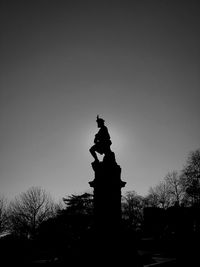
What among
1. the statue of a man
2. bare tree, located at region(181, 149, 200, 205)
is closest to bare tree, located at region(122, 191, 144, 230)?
bare tree, located at region(181, 149, 200, 205)

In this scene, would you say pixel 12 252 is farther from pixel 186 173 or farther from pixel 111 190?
pixel 186 173

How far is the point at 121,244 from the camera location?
29.9ft

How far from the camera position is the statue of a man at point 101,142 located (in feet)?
36.9

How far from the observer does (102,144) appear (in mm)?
11320

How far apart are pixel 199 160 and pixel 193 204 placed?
7.88 meters

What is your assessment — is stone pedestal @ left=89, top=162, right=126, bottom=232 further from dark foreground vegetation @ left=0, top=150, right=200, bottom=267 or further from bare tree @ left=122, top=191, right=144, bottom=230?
bare tree @ left=122, top=191, right=144, bottom=230

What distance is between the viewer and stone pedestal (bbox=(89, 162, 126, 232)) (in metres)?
9.71

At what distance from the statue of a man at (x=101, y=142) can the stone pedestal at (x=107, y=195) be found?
666 millimetres

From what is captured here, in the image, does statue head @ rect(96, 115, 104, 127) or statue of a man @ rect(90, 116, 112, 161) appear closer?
statue of a man @ rect(90, 116, 112, 161)

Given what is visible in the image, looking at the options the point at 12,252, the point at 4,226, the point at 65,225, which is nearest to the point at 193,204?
the point at 65,225

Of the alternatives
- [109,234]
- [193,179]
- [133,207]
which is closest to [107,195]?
[109,234]

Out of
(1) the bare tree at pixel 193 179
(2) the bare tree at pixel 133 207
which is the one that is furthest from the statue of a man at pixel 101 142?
(2) the bare tree at pixel 133 207

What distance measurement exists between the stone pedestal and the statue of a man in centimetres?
67

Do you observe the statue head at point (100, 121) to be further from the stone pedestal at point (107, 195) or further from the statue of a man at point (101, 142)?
the stone pedestal at point (107, 195)
